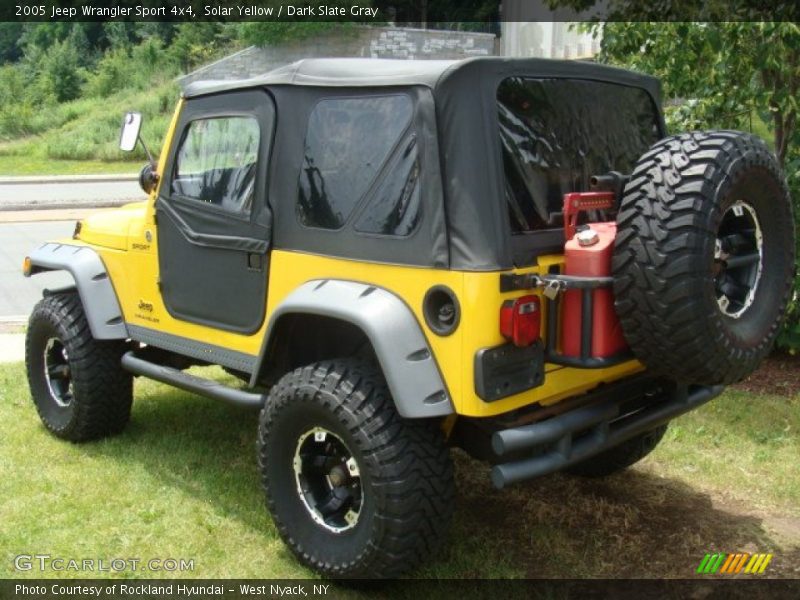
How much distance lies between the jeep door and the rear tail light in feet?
3.99

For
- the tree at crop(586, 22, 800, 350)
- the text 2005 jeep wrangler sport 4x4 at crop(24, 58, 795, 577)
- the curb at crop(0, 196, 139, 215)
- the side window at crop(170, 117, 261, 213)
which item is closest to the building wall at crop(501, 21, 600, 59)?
the curb at crop(0, 196, 139, 215)

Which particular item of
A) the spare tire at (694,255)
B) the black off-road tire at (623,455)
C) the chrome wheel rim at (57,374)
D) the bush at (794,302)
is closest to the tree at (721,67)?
the bush at (794,302)

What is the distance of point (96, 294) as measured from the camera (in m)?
4.63

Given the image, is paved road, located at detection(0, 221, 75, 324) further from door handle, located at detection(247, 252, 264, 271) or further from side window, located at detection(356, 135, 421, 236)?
side window, located at detection(356, 135, 421, 236)

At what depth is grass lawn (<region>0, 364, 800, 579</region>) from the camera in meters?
3.74


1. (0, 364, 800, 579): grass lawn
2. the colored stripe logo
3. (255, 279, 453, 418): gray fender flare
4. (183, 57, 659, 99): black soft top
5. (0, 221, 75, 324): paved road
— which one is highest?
(183, 57, 659, 99): black soft top

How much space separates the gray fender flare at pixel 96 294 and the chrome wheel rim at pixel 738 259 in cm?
301

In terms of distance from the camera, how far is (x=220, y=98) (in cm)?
409

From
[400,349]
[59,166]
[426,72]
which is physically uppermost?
[426,72]

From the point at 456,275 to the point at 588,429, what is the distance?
96cm

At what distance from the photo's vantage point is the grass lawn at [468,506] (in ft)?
12.3

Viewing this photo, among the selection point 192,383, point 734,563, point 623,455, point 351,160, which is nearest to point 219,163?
point 351,160

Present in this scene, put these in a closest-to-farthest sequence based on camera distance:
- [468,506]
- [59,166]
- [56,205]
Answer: [468,506]
[56,205]
[59,166]

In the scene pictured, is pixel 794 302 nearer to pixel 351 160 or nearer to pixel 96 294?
pixel 351 160
